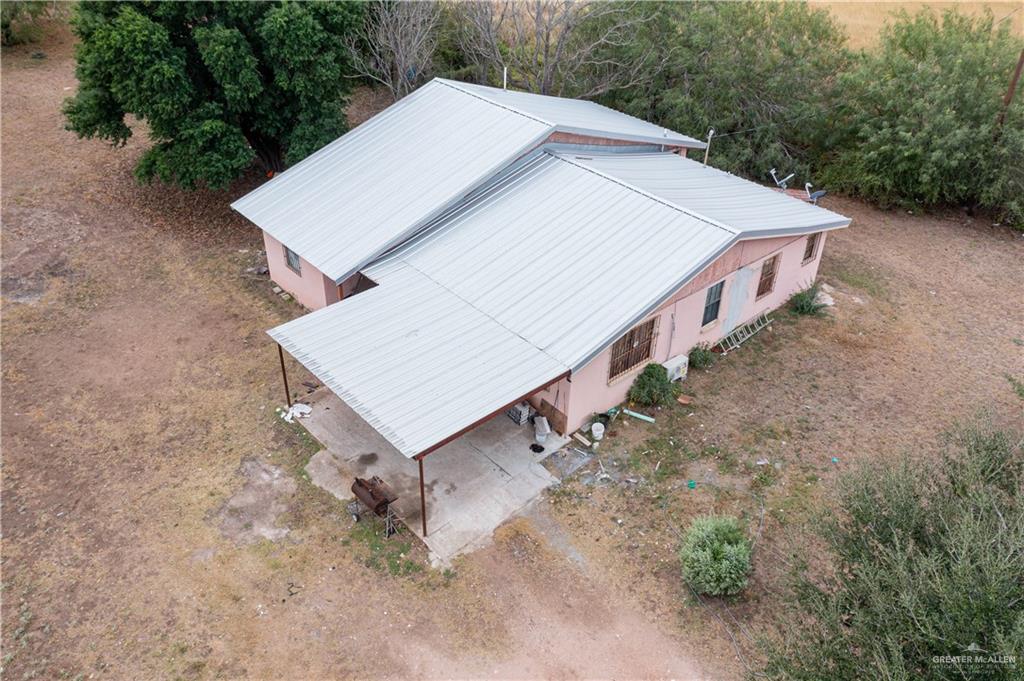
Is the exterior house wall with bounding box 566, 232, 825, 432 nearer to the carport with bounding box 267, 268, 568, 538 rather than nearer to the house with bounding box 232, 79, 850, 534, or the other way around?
the house with bounding box 232, 79, 850, 534

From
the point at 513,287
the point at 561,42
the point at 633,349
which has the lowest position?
→ the point at 633,349

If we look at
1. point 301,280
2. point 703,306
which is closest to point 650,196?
point 703,306

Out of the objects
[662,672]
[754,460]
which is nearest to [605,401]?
[754,460]

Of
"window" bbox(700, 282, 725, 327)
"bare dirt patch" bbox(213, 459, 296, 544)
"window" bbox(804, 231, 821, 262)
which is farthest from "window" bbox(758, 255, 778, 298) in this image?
"bare dirt patch" bbox(213, 459, 296, 544)

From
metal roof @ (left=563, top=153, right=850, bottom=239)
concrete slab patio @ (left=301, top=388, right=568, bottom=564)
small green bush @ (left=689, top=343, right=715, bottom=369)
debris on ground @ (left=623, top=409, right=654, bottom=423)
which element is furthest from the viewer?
Result: small green bush @ (left=689, top=343, right=715, bottom=369)

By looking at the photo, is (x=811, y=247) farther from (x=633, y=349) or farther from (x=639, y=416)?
(x=639, y=416)
